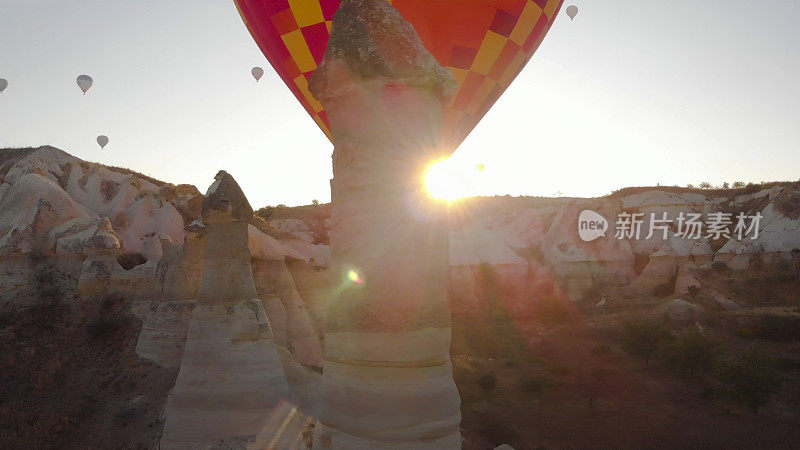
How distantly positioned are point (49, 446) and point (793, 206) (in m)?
30.2

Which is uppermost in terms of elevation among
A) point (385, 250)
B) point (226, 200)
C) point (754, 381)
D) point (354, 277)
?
A: point (226, 200)

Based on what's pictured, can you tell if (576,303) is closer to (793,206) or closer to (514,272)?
(514,272)

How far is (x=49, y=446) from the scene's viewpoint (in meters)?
9.93

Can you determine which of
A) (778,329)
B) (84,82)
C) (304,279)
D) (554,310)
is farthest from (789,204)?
(84,82)

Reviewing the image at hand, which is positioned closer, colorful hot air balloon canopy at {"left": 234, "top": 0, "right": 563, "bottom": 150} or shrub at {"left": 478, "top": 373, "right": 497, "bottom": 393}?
A: colorful hot air balloon canopy at {"left": 234, "top": 0, "right": 563, "bottom": 150}

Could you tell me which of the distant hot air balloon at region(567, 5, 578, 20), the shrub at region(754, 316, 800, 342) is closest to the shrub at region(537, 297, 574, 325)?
the shrub at region(754, 316, 800, 342)

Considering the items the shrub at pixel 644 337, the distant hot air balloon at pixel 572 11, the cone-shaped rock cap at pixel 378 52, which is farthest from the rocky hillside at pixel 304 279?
the distant hot air balloon at pixel 572 11

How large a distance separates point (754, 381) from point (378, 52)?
40.8 ft

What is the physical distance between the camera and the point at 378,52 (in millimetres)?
3137

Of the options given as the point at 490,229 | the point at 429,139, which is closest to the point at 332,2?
the point at 429,139

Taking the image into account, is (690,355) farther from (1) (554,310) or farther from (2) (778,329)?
(1) (554,310)

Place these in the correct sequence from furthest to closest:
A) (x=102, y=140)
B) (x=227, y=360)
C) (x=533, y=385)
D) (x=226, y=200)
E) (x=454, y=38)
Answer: (x=102, y=140) → (x=533, y=385) → (x=226, y=200) → (x=227, y=360) → (x=454, y=38)

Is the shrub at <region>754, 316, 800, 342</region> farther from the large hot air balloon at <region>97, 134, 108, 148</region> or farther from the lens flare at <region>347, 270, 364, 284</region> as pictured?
the large hot air balloon at <region>97, 134, 108, 148</region>

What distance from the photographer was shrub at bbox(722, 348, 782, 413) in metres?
11.6
